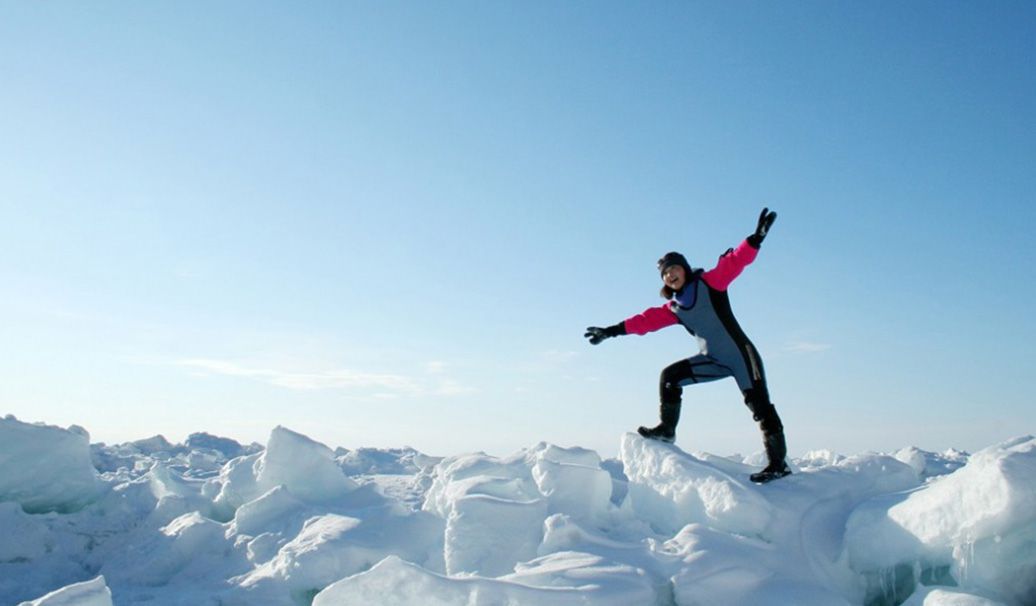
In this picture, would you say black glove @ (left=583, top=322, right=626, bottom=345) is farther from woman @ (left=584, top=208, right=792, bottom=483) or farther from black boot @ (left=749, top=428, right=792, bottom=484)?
black boot @ (left=749, top=428, right=792, bottom=484)

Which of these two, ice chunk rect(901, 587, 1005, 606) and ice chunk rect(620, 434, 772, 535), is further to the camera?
ice chunk rect(620, 434, 772, 535)

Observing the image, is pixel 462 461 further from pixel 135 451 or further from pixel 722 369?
pixel 135 451

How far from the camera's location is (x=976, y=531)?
2.64 m

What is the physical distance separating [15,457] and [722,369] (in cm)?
761

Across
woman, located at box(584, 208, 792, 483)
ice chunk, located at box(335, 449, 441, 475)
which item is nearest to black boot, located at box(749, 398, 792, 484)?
woman, located at box(584, 208, 792, 483)

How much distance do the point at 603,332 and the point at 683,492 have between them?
146 centimetres

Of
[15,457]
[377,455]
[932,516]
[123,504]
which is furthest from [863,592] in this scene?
[377,455]

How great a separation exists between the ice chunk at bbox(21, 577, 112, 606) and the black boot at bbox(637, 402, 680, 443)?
3.18 meters

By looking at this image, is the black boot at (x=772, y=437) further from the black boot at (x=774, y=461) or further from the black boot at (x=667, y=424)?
the black boot at (x=667, y=424)

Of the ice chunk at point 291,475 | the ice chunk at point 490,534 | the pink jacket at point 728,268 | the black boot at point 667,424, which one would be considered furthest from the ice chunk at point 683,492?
the ice chunk at point 291,475

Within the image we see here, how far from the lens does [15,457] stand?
7.25m

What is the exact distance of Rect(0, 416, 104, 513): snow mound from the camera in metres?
7.17

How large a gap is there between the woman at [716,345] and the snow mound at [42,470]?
21.4 feet

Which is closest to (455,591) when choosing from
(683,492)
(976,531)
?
(683,492)
